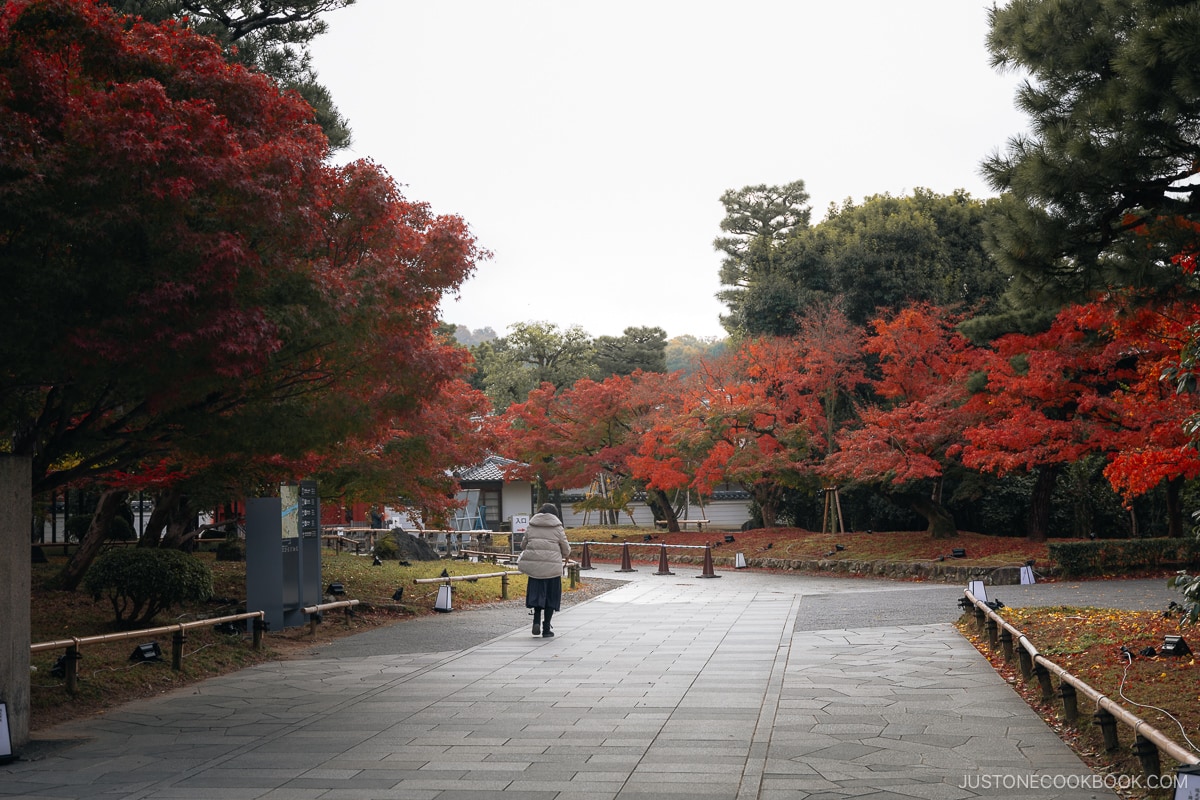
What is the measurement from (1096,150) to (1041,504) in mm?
17073

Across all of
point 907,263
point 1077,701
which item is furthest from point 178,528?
point 907,263

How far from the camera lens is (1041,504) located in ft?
78.8

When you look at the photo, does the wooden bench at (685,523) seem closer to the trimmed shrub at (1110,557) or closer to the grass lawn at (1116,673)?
the trimmed shrub at (1110,557)

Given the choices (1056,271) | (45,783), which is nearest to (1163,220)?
(1056,271)

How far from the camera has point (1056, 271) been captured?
32.6 feet

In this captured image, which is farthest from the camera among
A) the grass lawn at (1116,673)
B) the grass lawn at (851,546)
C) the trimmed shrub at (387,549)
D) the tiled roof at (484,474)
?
the tiled roof at (484,474)

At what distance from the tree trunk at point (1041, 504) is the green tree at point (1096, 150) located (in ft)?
49.1

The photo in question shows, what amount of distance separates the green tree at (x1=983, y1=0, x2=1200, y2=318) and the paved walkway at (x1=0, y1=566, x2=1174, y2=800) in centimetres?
412

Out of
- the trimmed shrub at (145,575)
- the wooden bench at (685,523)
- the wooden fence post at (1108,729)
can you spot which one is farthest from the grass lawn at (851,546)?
the trimmed shrub at (145,575)

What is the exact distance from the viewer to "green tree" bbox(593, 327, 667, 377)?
165 feet

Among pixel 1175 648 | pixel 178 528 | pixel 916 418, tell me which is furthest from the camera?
pixel 916 418

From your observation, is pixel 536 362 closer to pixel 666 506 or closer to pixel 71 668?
pixel 666 506

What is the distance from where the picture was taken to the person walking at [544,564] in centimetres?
1248

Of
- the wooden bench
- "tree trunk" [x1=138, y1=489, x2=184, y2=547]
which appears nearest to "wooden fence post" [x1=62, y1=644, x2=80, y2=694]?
"tree trunk" [x1=138, y1=489, x2=184, y2=547]
